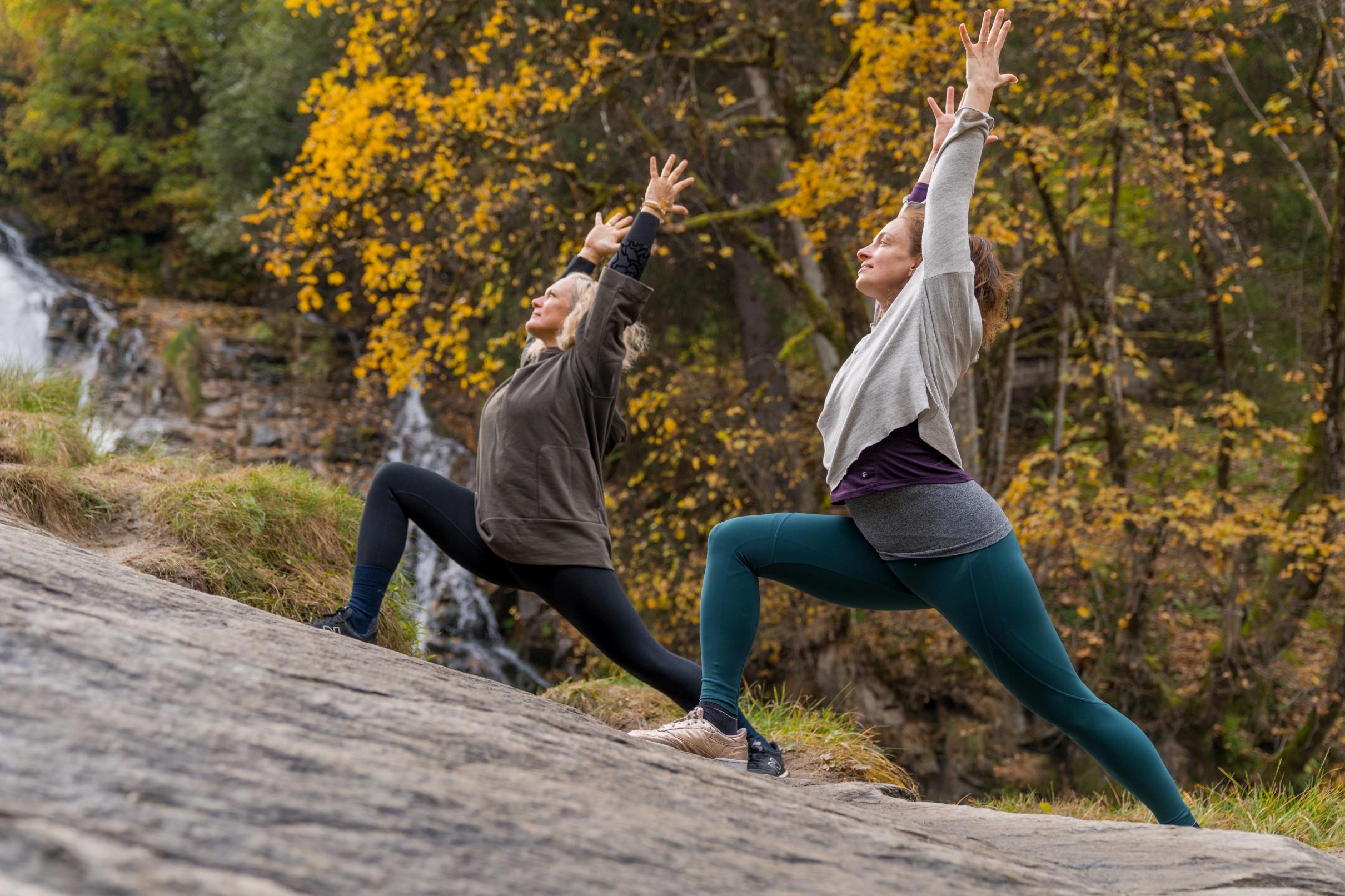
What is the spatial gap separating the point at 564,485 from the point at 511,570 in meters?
0.36

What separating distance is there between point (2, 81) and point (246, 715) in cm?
2451

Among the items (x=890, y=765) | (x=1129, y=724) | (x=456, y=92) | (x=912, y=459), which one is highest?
(x=456, y=92)

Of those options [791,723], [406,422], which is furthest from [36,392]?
[406,422]

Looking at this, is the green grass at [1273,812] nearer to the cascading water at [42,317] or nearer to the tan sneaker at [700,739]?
the tan sneaker at [700,739]

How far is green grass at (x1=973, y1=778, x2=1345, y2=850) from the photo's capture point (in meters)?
3.62

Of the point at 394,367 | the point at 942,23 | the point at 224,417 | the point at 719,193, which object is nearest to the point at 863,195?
the point at 942,23

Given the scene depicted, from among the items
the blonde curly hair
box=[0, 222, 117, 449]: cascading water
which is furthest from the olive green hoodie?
box=[0, 222, 117, 449]: cascading water

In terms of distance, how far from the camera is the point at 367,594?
3.38 metres

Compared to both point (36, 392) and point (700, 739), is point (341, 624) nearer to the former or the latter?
point (700, 739)

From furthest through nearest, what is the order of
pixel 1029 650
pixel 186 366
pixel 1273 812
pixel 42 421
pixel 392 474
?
pixel 186 366 < pixel 42 421 < pixel 1273 812 < pixel 392 474 < pixel 1029 650

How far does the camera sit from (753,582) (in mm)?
2908

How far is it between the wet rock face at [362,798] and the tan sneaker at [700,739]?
12.3 inches

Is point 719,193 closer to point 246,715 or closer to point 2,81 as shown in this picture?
point 246,715

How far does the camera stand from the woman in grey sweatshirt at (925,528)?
2.62 m
